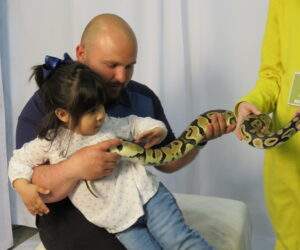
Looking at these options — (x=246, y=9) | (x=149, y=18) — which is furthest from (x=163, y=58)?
(x=246, y=9)

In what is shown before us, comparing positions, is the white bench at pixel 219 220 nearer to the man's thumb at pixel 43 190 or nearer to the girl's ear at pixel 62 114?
the man's thumb at pixel 43 190

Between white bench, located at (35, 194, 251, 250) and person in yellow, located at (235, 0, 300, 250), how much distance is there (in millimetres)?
205

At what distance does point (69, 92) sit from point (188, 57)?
1.23 metres

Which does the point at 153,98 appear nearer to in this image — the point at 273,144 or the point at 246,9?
the point at 273,144

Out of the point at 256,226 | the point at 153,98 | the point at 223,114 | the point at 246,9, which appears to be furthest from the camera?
the point at 256,226

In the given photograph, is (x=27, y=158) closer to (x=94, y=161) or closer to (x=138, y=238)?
(x=94, y=161)

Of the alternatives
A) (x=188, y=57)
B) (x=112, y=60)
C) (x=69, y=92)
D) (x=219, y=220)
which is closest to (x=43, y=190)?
(x=69, y=92)

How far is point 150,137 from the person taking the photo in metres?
1.27

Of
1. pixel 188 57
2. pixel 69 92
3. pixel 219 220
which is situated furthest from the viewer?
pixel 188 57

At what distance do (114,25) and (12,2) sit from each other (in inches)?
54.6

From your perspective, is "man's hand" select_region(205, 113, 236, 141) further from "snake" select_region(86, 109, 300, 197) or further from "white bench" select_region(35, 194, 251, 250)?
"white bench" select_region(35, 194, 251, 250)

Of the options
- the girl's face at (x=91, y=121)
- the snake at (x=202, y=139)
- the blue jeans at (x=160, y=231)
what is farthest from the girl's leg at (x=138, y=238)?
the girl's face at (x=91, y=121)

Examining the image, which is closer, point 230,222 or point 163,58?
point 230,222

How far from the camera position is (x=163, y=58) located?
2184 millimetres
